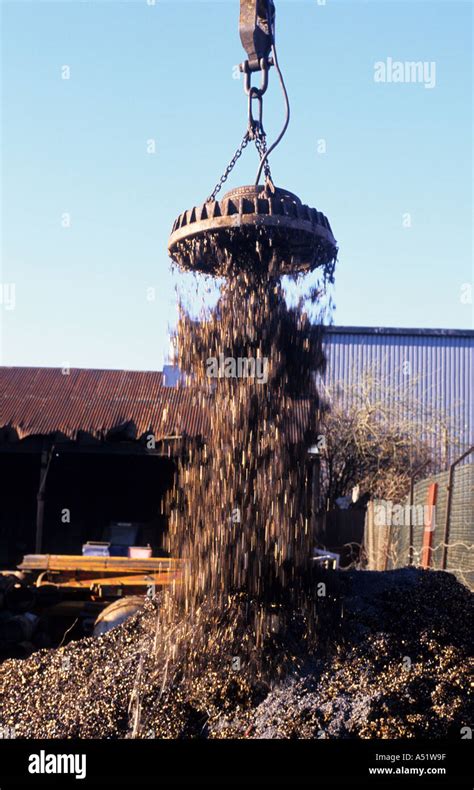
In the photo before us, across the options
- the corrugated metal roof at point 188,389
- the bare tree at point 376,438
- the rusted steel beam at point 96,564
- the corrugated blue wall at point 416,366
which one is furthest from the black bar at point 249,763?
the corrugated blue wall at point 416,366

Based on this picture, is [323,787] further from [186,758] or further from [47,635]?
[47,635]

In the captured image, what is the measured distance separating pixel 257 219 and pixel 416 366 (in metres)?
18.6

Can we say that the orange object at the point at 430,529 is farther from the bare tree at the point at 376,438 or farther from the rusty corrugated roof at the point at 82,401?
the bare tree at the point at 376,438

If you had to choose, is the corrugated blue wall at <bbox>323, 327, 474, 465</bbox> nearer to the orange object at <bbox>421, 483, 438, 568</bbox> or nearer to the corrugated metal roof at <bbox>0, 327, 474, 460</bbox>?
the corrugated metal roof at <bbox>0, 327, 474, 460</bbox>

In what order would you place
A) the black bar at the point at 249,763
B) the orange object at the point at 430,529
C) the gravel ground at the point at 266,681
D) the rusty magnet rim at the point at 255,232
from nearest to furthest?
the black bar at the point at 249,763 < the gravel ground at the point at 266,681 < the rusty magnet rim at the point at 255,232 < the orange object at the point at 430,529

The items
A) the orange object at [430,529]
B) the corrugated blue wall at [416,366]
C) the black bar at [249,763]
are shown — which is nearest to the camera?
the black bar at [249,763]

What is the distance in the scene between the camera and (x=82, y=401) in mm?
16469

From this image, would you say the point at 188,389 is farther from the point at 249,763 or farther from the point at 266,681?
the point at 249,763

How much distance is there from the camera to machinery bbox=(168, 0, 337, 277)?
5.16 meters

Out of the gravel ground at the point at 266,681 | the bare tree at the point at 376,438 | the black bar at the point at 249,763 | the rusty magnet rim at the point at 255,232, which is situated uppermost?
the rusty magnet rim at the point at 255,232

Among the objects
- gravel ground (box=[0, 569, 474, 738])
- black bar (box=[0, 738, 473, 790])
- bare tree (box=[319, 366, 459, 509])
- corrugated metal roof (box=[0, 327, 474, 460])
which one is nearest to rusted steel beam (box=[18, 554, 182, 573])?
corrugated metal roof (box=[0, 327, 474, 460])

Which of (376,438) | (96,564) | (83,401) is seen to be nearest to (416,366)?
(376,438)

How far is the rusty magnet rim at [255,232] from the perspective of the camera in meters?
5.15

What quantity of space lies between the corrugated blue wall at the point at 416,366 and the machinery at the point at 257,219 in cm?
1679
